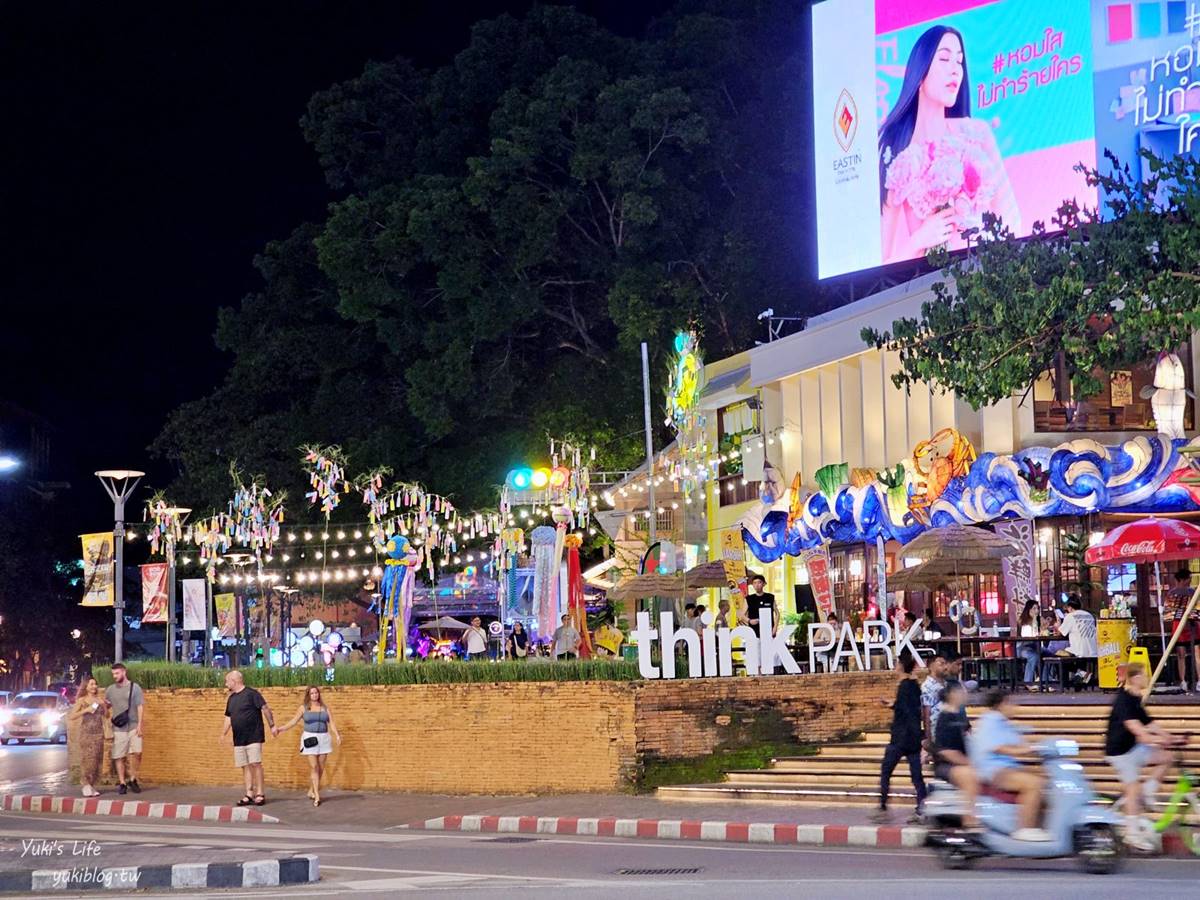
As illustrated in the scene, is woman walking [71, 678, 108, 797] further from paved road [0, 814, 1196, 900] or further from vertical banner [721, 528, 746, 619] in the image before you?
vertical banner [721, 528, 746, 619]

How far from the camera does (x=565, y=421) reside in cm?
4966

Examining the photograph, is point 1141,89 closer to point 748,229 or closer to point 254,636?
point 748,229

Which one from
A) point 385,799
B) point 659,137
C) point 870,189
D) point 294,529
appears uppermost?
point 659,137

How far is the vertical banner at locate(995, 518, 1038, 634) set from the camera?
29938 mm

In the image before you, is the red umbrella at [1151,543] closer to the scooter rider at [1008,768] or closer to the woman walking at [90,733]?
the scooter rider at [1008,768]

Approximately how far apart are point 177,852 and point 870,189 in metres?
23.8

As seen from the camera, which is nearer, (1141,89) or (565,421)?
(1141,89)

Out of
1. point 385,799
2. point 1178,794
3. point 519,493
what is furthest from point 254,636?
point 1178,794

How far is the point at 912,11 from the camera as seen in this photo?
35.4 meters

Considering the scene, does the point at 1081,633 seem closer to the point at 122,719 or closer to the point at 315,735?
the point at 315,735

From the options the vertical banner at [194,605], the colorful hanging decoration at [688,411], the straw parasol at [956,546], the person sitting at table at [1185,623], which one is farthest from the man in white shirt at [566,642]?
the colorful hanging decoration at [688,411]

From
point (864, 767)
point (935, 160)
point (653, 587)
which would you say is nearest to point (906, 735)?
point (864, 767)

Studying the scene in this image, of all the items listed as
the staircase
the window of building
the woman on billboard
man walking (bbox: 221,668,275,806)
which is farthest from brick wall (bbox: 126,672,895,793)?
the woman on billboard

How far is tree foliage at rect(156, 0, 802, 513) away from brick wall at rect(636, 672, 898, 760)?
26087mm
